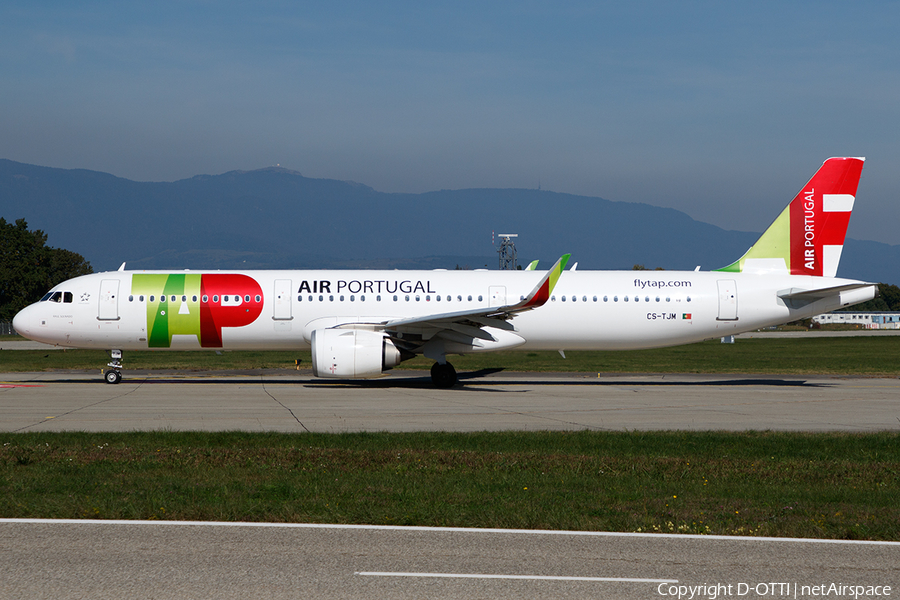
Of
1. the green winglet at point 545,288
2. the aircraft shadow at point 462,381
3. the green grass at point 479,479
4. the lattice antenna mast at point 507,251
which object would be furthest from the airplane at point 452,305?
the lattice antenna mast at point 507,251

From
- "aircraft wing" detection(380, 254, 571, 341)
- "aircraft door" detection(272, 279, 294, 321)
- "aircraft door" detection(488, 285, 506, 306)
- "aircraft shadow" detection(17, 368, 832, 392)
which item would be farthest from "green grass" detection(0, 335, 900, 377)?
"aircraft door" detection(272, 279, 294, 321)

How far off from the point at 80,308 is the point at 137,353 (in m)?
20.2

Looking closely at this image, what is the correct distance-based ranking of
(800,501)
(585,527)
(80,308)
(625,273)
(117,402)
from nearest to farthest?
(585,527) → (800,501) → (117,402) → (80,308) → (625,273)

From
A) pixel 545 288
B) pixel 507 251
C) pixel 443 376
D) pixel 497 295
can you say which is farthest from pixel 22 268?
pixel 507 251

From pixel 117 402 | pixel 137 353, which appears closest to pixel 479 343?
pixel 117 402

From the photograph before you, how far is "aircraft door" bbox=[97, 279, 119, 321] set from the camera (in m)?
26.2

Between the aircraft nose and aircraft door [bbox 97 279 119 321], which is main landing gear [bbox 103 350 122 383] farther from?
the aircraft nose

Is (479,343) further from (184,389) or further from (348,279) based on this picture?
(184,389)

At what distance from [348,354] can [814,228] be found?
634 inches

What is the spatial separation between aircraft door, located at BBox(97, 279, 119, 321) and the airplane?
0.10 feet

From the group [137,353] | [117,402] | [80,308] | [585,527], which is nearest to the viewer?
[585,527]

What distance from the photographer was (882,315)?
14638cm

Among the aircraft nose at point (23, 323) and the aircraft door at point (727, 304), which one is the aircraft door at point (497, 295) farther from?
the aircraft nose at point (23, 323)

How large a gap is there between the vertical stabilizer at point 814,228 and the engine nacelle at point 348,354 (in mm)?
11972
